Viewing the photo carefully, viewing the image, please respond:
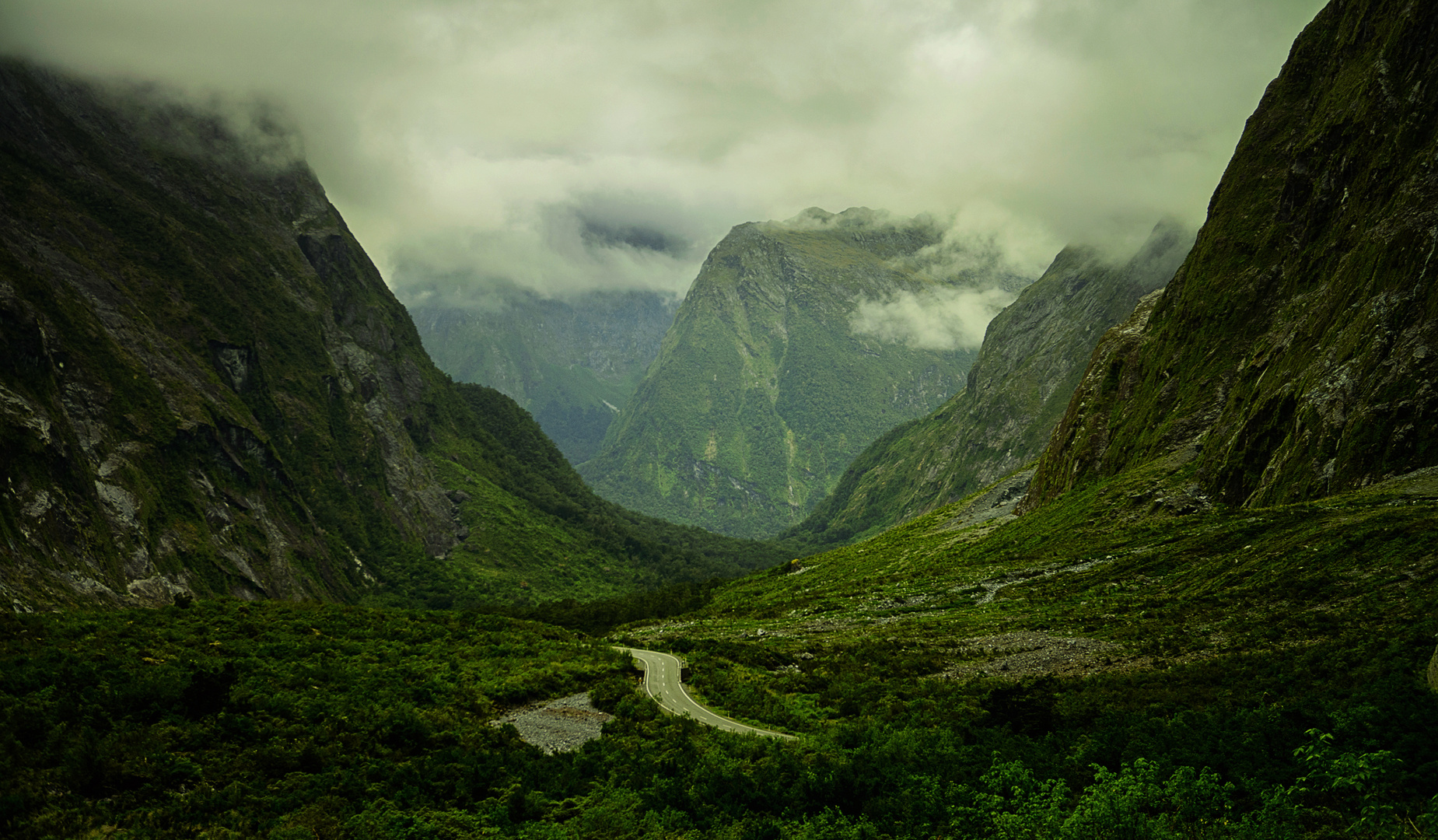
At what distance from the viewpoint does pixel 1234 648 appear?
4325 cm

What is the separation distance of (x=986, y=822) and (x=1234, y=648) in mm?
28357

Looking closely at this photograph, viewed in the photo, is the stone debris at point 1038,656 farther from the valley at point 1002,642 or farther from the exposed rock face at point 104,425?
the exposed rock face at point 104,425

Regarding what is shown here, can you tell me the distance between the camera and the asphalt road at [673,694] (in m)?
42.0

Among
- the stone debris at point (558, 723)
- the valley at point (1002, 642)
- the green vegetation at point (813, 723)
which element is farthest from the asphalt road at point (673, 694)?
the stone debris at point (558, 723)

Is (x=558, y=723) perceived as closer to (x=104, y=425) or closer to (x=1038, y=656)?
(x=1038, y=656)

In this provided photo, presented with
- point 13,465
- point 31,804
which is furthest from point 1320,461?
point 13,465

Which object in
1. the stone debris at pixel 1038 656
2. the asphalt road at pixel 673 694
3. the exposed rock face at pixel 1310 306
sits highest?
the exposed rock face at pixel 1310 306

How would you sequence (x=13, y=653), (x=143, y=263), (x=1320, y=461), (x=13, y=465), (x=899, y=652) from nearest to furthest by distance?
(x=13, y=653) → (x=899, y=652) → (x=1320, y=461) → (x=13, y=465) → (x=143, y=263)

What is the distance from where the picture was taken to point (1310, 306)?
80688 millimetres

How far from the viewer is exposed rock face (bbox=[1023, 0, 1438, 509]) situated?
6206cm

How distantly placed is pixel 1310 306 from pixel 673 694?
8014 cm

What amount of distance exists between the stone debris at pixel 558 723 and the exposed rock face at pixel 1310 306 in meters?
65.1

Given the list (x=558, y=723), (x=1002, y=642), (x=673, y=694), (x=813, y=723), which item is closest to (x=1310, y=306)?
(x=1002, y=642)

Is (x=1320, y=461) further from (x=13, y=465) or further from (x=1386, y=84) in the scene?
(x=13, y=465)
